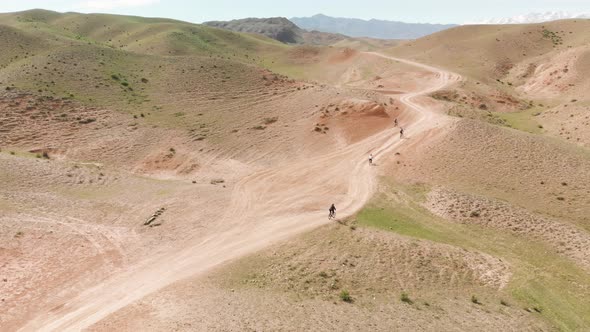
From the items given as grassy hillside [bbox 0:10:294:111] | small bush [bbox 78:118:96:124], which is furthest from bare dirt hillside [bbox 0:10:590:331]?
small bush [bbox 78:118:96:124]

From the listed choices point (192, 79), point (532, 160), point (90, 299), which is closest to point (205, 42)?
point (192, 79)

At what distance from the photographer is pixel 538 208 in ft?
123

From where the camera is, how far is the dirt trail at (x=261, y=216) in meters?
24.5

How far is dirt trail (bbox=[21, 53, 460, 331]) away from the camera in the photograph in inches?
963

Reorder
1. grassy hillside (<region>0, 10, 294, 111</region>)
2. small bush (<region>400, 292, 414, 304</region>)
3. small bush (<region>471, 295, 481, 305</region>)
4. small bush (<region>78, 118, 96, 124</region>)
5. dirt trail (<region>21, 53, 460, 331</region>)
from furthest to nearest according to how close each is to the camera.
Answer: grassy hillside (<region>0, 10, 294, 111</region>)
small bush (<region>78, 118, 96, 124</region>)
small bush (<region>471, 295, 481, 305</region>)
small bush (<region>400, 292, 414, 304</region>)
dirt trail (<region>21, 53, 460, 331</region>)

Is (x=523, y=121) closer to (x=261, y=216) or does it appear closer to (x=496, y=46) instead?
(x=261, y=216)

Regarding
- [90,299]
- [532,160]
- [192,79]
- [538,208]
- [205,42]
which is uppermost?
[205,42]

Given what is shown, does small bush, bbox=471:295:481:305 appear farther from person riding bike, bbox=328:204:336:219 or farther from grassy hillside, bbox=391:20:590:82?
grassy hillside, bbox=391:20:590:82

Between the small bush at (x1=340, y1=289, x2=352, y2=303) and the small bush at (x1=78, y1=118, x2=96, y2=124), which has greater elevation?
the small bush at (x1=78, y1=118, x2=96, y2=124)

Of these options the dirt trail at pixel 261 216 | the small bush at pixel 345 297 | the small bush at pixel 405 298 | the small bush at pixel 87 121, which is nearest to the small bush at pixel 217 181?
the dirt trail at pixel 261 216

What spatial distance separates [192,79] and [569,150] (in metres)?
54.0

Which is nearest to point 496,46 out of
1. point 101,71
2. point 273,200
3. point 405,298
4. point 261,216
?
point 101,71

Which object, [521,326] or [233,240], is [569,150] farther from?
[233,240]

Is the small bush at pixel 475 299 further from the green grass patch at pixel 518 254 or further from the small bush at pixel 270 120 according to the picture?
the small bush at pixel 270 120
